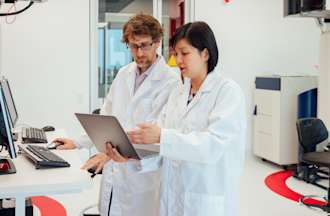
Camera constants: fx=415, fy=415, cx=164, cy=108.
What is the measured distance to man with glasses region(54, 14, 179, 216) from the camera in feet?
6.39

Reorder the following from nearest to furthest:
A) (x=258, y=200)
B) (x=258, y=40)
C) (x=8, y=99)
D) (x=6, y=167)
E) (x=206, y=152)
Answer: (x=206, y=152)
(x=6, y=167)
(x=8, y=99)
(x=258, y=200)
(x=258, y=40)

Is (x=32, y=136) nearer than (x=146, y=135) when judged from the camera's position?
No

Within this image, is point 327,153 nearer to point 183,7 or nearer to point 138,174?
point 138,174

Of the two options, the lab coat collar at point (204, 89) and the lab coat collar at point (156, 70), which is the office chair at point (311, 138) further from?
the lab coat collar at point (204, 89)

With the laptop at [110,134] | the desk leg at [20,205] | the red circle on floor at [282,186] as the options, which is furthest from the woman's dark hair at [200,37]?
the red circle on floor at [282,186]

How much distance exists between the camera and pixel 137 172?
189 centimetres

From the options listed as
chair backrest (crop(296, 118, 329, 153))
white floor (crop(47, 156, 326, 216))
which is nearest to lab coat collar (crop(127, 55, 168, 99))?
white floor (crop(47, 156, 326, 216))

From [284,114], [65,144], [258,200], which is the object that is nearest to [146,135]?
[65,144]

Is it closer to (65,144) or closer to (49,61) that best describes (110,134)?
(65,144)

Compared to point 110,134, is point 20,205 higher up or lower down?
lower down

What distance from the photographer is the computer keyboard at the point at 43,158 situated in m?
1.76

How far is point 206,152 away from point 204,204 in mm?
227

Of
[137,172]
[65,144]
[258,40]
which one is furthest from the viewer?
[258,40]

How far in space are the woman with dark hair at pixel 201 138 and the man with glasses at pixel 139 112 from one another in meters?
0.25
